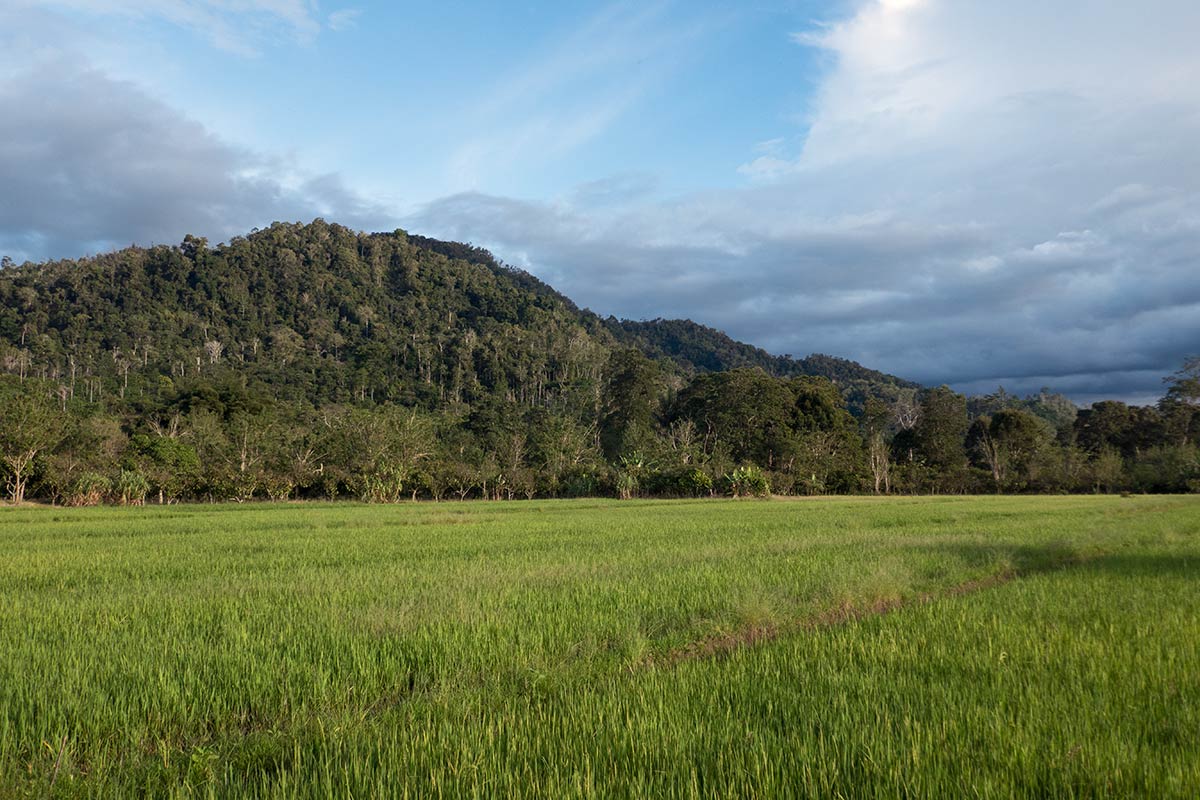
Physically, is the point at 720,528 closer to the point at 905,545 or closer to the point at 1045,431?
the point at 905,545

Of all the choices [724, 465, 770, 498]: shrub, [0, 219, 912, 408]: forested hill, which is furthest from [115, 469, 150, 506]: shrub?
[724, 465, 770, 498]: shrub

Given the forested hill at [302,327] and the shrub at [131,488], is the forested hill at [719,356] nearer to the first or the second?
the forested hill at [302,327]

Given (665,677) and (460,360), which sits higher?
(460,360)

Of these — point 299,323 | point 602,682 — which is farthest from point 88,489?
point 299,323

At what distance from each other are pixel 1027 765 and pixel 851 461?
55.2 metres

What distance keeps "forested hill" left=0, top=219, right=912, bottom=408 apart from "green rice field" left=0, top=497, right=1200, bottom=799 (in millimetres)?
53749

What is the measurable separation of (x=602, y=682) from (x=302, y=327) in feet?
351

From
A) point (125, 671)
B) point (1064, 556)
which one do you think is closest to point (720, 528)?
point (1064, 556)

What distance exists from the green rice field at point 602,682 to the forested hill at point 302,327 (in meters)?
53.7

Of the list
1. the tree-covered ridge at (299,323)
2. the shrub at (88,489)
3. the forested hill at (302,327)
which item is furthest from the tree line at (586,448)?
the tree-covered ridge at (299,323)

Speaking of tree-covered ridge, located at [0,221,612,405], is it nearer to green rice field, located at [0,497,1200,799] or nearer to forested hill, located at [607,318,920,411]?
forested hill, located at [607,318,920,411]

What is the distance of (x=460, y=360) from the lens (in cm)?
8519

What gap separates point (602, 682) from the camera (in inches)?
168

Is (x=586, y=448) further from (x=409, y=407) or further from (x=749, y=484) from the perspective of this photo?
(x=409, y=407)
